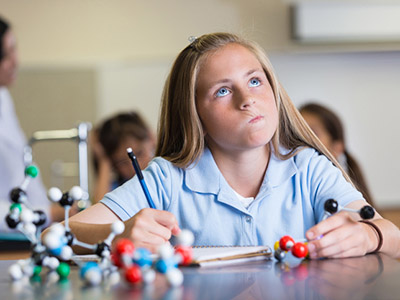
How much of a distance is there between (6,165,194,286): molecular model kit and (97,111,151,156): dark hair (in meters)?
2.38

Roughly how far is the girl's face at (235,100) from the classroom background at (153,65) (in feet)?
12.3

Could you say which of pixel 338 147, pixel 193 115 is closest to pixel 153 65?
pixel 338 147

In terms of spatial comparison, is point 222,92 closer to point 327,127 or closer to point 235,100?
point 235,100

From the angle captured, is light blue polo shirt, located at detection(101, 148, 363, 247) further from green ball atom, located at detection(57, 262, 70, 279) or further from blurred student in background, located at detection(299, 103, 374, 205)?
blurred student in background, located at detection(299, 103, 374, 205)

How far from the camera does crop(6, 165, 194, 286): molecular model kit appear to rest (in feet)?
2.31

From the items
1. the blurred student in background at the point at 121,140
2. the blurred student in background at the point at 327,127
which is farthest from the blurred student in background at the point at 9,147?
the blurred student in background at the point at 327,127

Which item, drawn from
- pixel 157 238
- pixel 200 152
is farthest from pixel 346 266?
pixel 200 152

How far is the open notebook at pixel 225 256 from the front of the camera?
88cm

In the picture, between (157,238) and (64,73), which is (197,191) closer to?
(157,238)

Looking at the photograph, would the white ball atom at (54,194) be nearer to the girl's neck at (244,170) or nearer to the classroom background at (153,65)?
the girl's neck at (244,170)

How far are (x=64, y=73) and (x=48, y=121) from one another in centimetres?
44

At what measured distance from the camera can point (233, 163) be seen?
1350mm

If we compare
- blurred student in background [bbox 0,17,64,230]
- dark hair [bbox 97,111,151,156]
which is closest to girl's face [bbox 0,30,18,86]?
blurred student in background [bbox 0,17,64,230]

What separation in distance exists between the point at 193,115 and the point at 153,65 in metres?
3.93
